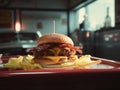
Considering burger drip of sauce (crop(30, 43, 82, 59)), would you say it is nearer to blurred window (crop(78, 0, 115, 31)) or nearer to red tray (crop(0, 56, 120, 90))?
red tray (crop(0, 56, 120, 90))

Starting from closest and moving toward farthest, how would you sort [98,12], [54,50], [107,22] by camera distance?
1. [54,50]
2. [107,22]
3. [98,12]

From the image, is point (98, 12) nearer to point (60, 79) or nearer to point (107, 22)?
point (107, 22)

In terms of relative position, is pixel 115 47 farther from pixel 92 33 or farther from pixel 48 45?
pixel 48 45

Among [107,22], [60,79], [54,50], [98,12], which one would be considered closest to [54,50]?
[54,50]

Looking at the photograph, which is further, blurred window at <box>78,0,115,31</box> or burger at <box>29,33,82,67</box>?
blurred window at <box>78,0,115,31</box>

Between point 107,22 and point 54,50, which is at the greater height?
point 107,22

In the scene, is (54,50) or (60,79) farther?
(54,50)

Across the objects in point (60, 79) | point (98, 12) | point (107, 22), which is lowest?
point (60, 79)

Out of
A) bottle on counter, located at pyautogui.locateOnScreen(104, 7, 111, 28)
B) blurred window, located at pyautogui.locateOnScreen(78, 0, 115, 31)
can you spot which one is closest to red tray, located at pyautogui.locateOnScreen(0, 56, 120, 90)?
blurred window, located at pyautogui.locateOnScreen(78, 0, 115, 31)

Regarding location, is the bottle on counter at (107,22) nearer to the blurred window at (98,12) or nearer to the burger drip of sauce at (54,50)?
the blurred window at (98,12)

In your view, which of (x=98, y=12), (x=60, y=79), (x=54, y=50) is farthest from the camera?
(x=98, y=12)

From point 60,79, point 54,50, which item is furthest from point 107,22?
point 60,79

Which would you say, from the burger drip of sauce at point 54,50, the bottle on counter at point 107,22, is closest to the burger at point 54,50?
the burger drip of sauce at point 54,50

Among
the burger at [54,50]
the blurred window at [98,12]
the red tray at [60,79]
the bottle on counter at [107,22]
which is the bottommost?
the red tray at [60,79]
